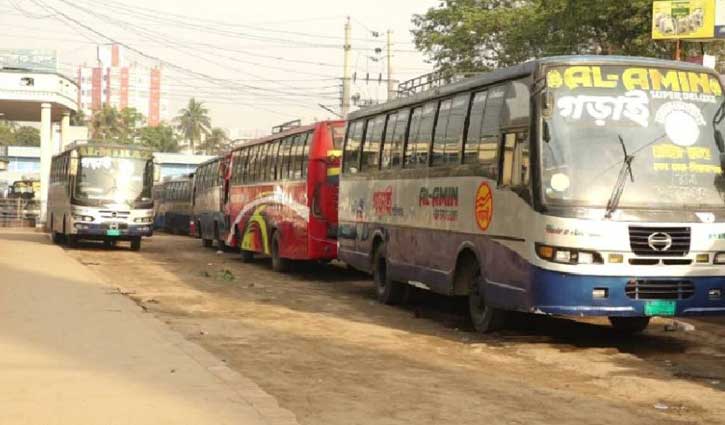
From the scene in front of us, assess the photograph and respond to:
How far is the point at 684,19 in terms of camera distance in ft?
86.8

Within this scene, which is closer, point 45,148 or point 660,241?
point 660,241

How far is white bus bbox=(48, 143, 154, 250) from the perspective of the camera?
29594 mm

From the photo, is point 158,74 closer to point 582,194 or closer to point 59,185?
point 59,185

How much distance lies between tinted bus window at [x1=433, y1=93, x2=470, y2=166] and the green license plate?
11.2 feet

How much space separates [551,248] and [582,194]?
65 centimetres

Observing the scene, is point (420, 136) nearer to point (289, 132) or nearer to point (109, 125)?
point (289, 132)

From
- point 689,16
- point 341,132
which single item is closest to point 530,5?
point 689,16

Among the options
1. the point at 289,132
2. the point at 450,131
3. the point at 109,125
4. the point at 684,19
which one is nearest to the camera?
the point at 450,131

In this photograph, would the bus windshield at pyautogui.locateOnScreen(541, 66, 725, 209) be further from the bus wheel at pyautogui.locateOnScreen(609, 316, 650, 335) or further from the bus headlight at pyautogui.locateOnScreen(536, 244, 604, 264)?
the bus wheel at pyautogui.locateOnScreen(609, 316, 650, 335)

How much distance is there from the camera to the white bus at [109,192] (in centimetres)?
2959

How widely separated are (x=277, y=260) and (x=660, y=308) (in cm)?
1368

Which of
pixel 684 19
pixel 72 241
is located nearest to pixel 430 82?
pixel 684 19

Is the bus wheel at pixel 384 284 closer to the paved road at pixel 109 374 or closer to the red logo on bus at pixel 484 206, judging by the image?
the red logo on bus at pixel 484 206

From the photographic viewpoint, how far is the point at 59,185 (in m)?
33.3
